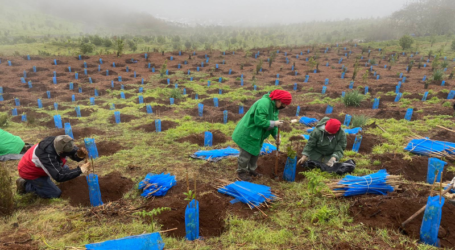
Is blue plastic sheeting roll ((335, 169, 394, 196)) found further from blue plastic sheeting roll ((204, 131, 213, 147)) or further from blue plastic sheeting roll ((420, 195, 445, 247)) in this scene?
blue plastic sheeting roll ((204, 131, 213, 147))

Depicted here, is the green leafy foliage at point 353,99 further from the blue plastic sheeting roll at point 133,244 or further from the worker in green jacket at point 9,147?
the worker in green jacket at point 9,147

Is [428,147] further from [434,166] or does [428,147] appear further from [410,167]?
[434,166]

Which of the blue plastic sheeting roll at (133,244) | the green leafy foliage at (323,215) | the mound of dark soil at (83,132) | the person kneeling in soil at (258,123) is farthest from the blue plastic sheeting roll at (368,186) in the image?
the mound of dark soil at (83,132)

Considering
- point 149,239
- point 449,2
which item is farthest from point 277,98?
point 449,2

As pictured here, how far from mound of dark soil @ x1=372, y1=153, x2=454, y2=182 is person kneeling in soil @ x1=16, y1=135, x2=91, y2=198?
4202mm

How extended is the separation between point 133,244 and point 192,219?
21.5 inches

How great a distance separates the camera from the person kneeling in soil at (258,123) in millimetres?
3154

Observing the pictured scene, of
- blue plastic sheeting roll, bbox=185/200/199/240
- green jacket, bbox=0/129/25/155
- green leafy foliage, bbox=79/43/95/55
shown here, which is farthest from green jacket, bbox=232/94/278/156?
green leafy foliage, bbox=79/43/95/55

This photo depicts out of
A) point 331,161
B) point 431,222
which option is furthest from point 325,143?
point 431,222

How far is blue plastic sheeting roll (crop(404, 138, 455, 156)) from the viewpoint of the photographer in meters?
3.96

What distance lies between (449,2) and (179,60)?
120ft

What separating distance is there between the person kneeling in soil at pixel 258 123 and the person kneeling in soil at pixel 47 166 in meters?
1.97

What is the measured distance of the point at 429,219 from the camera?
2.06 meters

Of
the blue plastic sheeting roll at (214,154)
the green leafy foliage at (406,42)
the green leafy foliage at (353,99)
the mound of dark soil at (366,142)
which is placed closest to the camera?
the blue plastic sheeting roll at (214,154)
